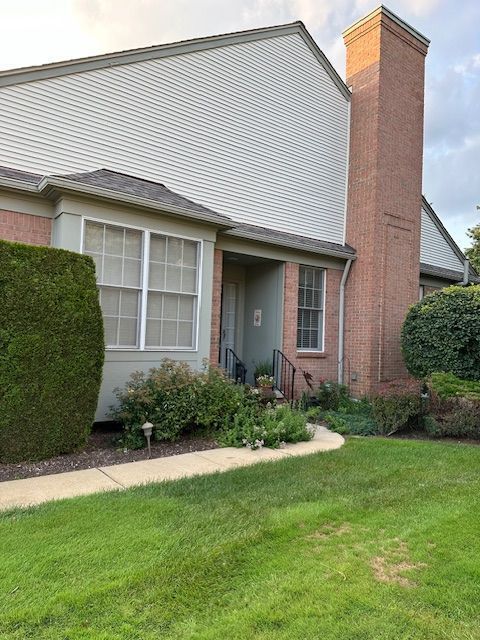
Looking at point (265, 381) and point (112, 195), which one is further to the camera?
point (265, 381)

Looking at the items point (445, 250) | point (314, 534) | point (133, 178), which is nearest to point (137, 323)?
point (133, 178)

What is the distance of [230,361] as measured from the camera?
1027cm

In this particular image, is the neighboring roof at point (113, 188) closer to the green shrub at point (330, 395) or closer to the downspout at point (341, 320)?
the downspout at point (341, 320)

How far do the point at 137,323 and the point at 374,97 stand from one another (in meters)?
8.00

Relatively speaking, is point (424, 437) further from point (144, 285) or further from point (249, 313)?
point (144, 285)

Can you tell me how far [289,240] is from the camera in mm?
9453

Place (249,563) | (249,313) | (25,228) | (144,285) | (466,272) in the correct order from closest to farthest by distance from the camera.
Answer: (249,563) < (25,228) < (144,285) < (249,313) < (466,272)

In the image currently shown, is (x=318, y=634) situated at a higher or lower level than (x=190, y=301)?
lower

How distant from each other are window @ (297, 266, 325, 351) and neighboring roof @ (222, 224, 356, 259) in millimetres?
554

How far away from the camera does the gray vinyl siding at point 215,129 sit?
7.34 m

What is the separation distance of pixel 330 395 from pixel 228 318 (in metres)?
2.88

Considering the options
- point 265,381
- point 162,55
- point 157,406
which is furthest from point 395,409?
point 162,55

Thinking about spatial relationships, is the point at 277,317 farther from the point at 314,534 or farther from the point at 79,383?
the point at 314,534

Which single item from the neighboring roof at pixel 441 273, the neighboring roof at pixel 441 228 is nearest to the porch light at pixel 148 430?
the neighboring roof at pixel 441 273
